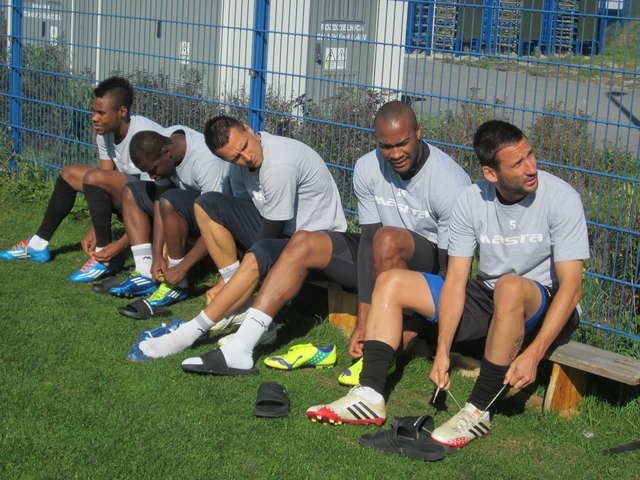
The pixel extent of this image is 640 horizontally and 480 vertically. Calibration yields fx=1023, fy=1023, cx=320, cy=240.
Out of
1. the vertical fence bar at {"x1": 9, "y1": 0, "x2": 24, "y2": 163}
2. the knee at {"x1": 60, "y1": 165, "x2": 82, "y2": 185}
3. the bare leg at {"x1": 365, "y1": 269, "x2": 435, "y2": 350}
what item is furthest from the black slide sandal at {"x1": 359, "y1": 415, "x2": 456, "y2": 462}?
the vertical fence bar at {"x1": 9, "y1": 0, "x2": 24, "y2": 163}

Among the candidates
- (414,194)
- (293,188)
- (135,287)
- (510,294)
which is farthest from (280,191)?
(510,294)

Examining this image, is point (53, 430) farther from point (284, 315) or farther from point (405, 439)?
point (284, 315)

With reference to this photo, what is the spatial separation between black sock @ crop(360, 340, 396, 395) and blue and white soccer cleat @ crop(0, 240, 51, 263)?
3449mm

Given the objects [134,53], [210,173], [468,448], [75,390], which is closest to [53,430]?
[75,390]

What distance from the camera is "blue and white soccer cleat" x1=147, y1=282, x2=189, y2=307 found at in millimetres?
6473

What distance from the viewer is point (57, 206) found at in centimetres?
743

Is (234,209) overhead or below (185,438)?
overhead

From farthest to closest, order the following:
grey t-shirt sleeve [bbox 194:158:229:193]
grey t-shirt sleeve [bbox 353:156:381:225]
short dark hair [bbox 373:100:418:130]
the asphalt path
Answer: grey t-shirt sleeve [bbox 194:158:229:193] < grey t-shirt sleeve [bbox 353:156:381:225] < the asphalt path < short dark hair [bbox 373:100:418:130]

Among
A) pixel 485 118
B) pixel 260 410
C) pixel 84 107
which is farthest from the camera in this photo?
pixel 84 107

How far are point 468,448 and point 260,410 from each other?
3.18ft

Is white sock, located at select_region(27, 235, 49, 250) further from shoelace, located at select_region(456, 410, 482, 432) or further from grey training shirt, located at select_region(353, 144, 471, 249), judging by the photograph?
shoelace, located at select_region(456, 410, 482, 432)

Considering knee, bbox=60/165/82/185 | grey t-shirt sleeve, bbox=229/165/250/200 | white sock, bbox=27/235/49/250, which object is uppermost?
grey t-shirt sleeve, bbox=229/165/250/200

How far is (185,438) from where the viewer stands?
14.6 ft

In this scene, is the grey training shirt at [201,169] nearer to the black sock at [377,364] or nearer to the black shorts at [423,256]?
the black shorts at [423,256]
